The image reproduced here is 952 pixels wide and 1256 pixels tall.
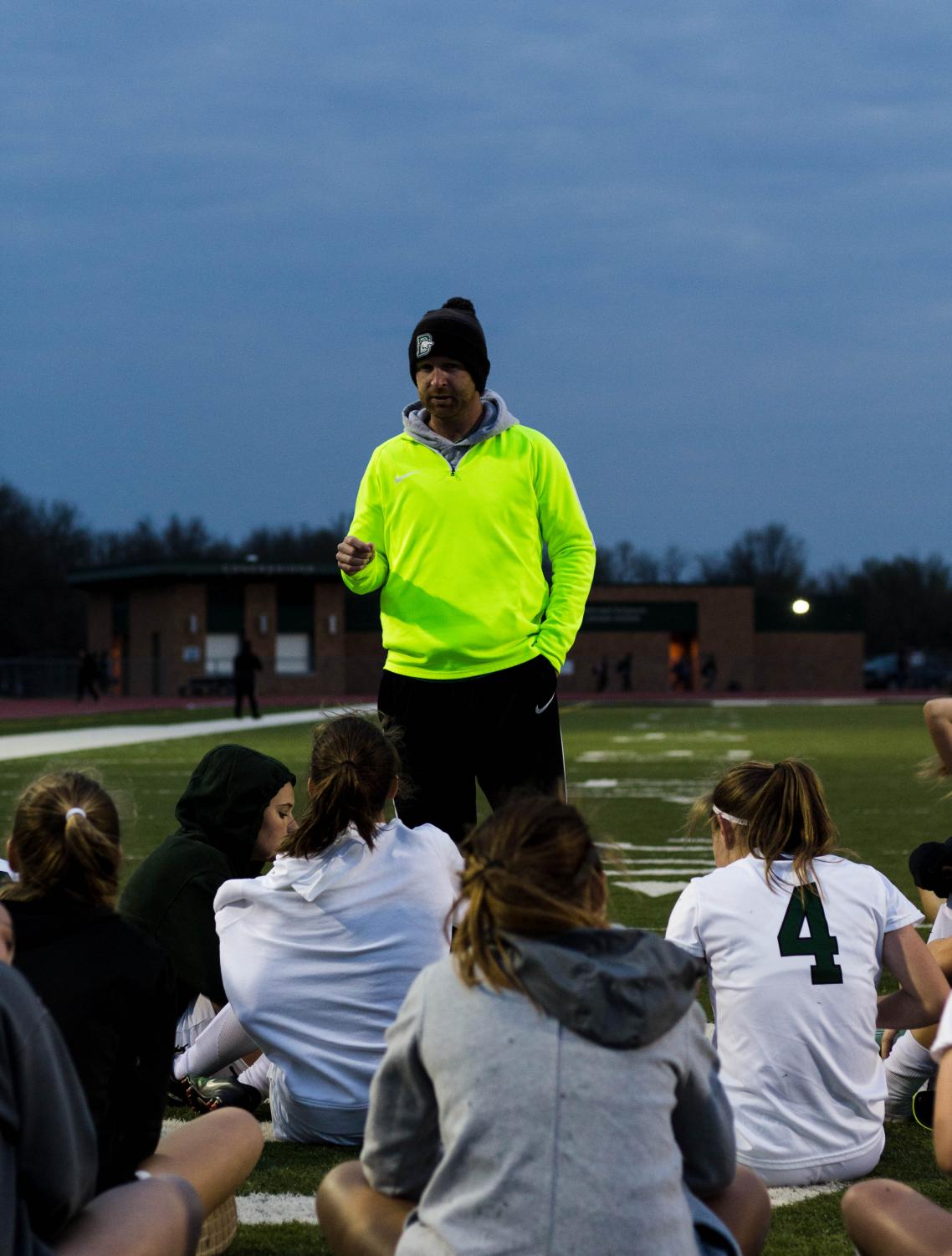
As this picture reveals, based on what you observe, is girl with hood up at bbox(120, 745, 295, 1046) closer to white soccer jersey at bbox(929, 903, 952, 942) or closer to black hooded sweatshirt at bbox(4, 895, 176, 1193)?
black hooded sweatshirt at bbox(4, 895, 176, 1193)

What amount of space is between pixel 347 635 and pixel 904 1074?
60823 mm

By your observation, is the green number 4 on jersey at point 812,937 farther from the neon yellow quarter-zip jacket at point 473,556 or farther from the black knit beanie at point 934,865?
the neon yellow quarter-zip jacket at point 473,556

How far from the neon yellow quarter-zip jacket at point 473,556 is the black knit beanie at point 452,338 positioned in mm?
247

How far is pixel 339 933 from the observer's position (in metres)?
3.85

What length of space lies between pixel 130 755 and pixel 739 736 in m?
11.1

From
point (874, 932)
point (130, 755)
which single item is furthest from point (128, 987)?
point (130, 755)

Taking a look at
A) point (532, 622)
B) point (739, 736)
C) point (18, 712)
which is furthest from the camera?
point (18, 712)

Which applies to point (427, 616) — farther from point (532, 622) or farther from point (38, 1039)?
point (38, 1039)

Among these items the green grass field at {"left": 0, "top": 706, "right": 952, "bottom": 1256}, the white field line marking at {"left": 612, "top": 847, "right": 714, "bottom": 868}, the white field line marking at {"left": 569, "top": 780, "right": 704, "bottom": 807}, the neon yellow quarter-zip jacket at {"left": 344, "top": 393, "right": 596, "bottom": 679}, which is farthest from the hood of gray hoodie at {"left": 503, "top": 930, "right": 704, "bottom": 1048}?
the white field line marking at {"left": 569, "top": 780, "right": 704, "bottom": 807}

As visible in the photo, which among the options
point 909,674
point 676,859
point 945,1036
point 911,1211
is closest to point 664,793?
point 676,859

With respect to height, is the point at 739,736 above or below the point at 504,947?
below

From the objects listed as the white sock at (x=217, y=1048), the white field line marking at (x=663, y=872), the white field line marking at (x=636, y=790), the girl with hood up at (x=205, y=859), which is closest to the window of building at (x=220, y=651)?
the white field line marking at (x=636, y=790)

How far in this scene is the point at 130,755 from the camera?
20.5 metres

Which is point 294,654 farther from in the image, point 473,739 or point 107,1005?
point 107,1005
